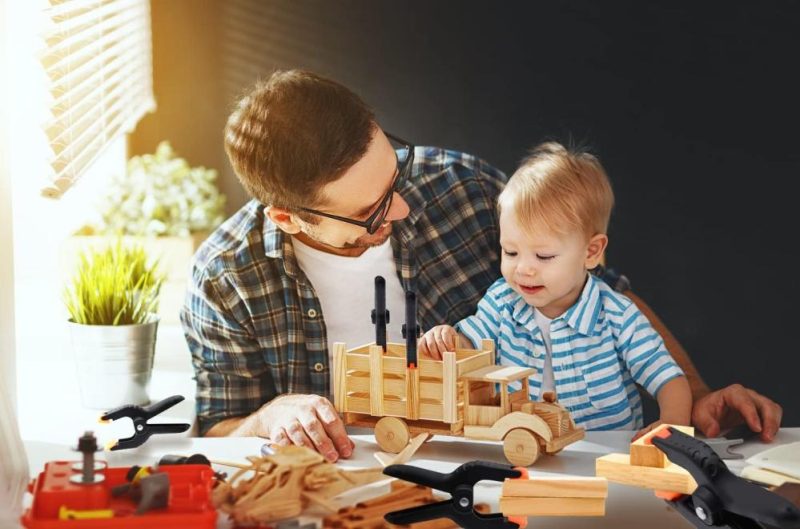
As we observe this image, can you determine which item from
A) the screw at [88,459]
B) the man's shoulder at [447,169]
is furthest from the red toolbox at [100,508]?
the man's shoulder at [447,169]

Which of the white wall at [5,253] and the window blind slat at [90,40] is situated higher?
the window blind slat at [90,40]

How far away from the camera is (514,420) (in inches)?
53.2

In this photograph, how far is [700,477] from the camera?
1036mm

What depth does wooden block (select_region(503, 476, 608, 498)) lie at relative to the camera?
1073 millimetres

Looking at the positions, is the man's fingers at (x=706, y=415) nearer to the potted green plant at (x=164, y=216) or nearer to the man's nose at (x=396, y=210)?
the man's nose at (x=396, y=210)

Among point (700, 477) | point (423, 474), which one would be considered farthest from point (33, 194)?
point (700, 477)

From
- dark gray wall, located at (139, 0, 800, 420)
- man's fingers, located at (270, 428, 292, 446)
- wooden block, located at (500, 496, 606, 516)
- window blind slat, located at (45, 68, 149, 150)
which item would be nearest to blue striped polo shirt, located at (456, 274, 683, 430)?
man's fingers, located at (270, 428, 292, 446)

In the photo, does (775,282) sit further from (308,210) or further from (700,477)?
(700,477)

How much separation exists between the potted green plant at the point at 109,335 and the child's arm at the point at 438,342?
0.61 meters

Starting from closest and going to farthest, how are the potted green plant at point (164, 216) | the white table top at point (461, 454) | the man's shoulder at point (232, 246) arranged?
the white table top at point (461, 454)
the man's shoulder at point (232, 246)
the potted green plant at point (164, 216)

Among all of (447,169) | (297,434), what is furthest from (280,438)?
(447,169)

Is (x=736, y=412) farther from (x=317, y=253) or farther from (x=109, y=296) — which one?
(x=109, y=296)

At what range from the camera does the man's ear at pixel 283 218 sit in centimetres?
177

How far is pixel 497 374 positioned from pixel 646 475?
0.28 meters
